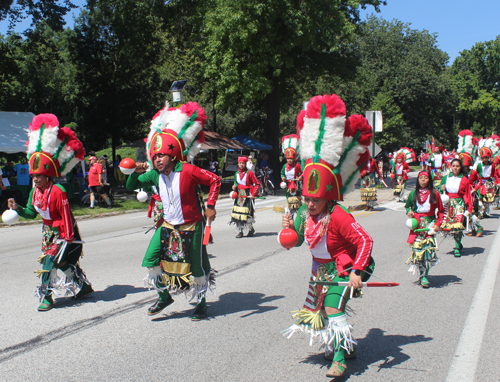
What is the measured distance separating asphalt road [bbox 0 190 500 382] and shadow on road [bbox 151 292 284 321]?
0.5 inches

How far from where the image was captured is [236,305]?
5773mm

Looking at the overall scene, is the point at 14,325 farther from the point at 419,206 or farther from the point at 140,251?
the point at 419,206

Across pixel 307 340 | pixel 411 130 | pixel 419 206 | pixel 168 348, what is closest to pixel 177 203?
pixel 168 348

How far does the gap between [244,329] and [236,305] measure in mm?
836

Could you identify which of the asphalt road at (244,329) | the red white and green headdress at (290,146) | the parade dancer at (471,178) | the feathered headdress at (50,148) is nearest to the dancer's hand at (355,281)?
the asphalt road at (244,329)

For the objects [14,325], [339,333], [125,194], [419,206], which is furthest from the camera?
[125,194]

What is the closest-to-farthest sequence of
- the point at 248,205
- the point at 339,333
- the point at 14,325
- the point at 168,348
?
1. the point at 339,333
2. the point at 168,348
3. the point at 14,325
4. the point at 248,205

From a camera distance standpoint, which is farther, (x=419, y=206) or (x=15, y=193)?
(x=15, y=193)

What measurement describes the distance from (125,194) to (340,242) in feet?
60.0

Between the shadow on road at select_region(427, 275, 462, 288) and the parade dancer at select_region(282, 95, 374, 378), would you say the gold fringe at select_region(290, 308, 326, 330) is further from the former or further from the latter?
the shadow on road at select_region(427, 275, 462, 288)

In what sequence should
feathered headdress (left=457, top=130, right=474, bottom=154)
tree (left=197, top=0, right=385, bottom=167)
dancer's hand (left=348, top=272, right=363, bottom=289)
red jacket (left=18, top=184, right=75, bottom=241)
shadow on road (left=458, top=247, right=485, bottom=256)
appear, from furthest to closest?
tree (left=197, top=0, right=385, bottom=167), feathered headdress (left=457, top=130, right=474, bottom=154), shadow on road (left=458, top=247, right=485, bottom=256), red jacket (left=18, top=184, right=75, bottom=241), dancer's hand (left=348, top=272, right=363, bottom=289)

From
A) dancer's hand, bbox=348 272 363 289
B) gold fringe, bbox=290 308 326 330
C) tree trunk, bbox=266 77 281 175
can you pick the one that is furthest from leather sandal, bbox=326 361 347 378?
tree trunk, bbox=266 77 281 175

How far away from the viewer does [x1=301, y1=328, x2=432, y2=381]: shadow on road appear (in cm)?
409

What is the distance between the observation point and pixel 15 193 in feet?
49.5
